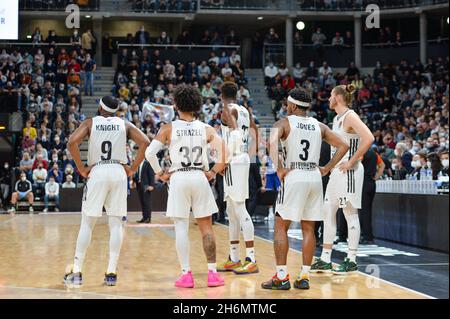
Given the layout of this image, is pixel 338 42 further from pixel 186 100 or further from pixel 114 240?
pixel 114 240

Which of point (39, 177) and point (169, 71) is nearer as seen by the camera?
point (39, 177)

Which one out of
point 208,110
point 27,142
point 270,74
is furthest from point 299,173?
point 270,74

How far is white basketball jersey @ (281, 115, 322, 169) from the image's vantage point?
7.11 metres

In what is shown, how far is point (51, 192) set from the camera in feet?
65.0

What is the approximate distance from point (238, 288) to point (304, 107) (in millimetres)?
1852

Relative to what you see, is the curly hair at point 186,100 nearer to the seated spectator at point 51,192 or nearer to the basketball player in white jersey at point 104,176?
the basketball player in white jersey at point 104,176

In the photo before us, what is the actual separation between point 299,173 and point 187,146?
1.11m

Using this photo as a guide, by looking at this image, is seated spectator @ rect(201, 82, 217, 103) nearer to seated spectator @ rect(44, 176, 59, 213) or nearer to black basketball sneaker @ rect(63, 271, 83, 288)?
seated spectator @ rect(44, 176, 59, 213)

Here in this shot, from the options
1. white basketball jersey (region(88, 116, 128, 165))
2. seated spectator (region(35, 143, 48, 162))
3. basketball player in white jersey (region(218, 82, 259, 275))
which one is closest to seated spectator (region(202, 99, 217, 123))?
seated spectator (region(35, 143, 48, 162))

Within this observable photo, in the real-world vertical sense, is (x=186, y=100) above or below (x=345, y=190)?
above

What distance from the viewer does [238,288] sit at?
7023 mm

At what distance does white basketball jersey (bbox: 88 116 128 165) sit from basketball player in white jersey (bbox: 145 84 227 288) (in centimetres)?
42
